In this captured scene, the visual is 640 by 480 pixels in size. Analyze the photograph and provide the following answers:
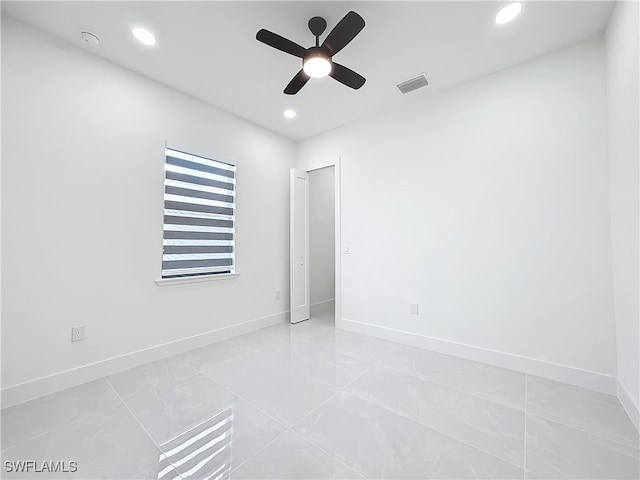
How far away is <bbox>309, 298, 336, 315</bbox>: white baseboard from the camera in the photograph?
4.89m

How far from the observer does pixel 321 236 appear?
16.8 ft

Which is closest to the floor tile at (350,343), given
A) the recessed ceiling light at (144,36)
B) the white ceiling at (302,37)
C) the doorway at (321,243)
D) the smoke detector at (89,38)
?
the doorway at (321,243)

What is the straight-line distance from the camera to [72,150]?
7.55 ft

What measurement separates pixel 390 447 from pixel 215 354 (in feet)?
6.69

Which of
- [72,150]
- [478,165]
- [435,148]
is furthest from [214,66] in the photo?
[478,165]

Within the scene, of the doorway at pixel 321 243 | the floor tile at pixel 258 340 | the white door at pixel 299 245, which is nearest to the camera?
the floor tile at pixel 258 340

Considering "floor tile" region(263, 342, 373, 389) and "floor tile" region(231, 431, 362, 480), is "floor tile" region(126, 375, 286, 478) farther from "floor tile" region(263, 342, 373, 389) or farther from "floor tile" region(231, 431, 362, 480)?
"floor tile" region(263, 342, 373, 389)

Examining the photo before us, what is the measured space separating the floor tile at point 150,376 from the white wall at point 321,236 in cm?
252

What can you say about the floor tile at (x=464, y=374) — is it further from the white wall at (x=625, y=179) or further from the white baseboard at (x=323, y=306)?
the white baseboard at (x=323, y=306)

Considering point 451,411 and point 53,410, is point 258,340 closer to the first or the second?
point 53,410

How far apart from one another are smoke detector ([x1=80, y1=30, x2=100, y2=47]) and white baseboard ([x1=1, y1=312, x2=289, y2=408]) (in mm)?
2761

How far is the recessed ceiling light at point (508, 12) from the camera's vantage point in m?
1.94

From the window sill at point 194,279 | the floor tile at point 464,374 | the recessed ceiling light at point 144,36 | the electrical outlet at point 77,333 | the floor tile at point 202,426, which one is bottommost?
the floor tile at point 464,374

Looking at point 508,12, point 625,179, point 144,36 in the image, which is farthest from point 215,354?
point 508,12
